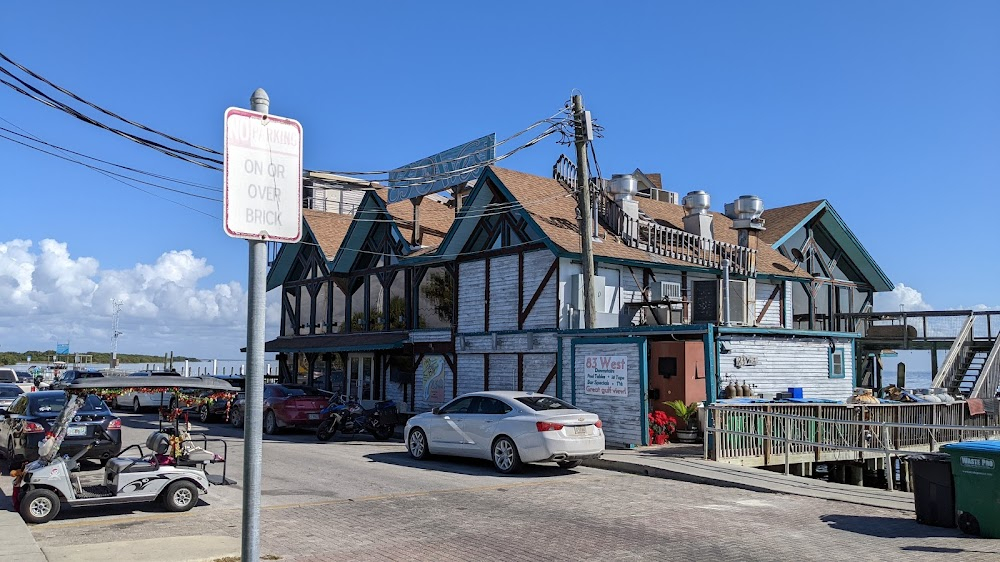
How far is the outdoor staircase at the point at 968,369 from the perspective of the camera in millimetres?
26559

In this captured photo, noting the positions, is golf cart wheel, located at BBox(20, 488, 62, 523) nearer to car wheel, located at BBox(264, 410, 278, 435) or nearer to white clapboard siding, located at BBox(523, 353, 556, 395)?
car wheel, located at BBox(264, 410, 278, 435)

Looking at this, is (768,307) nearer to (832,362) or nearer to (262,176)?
(832,362)

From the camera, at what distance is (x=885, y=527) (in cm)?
1063

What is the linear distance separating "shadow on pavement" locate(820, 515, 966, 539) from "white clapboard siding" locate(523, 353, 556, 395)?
11615 mm

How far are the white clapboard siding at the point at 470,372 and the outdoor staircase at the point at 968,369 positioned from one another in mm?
14886

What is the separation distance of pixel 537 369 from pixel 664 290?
5171mm

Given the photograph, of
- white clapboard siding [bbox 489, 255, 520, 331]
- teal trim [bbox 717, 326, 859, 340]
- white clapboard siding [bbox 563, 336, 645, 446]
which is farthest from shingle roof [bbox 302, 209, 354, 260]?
teal trim [bbox 717, 326, 859, 340]

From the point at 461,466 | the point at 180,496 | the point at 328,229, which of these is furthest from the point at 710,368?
the point at 328,229

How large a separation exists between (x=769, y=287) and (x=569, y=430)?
633 inches

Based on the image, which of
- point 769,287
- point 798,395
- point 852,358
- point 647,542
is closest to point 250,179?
point 647,542

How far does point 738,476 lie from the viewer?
1463 cm

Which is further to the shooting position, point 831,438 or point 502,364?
point 502,364

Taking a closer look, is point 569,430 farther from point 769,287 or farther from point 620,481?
point 769,287

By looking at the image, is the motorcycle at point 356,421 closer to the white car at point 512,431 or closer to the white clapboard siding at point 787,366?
Answer: the white car at point 512,431
